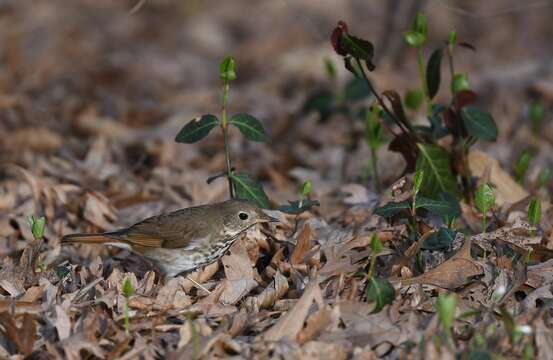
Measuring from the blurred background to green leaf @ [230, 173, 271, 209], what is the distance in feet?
4.44

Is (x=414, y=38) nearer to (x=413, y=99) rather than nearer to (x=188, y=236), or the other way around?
(x=413, y=99)

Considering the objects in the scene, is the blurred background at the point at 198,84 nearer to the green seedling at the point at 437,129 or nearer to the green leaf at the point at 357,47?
the green seedling at the point at 437,129

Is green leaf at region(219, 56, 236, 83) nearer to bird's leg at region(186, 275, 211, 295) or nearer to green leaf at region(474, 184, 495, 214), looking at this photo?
bird's leg at region(186, 275, 211, 295)

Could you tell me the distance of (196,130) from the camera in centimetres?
518

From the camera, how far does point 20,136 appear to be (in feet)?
26.1

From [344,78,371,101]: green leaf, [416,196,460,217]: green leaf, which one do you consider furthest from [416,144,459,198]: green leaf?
[344,78,371,101]: green leaf

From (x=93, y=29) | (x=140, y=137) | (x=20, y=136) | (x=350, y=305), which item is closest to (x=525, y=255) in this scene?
(x=350, y=305)

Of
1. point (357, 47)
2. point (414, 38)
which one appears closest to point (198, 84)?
point (414, 38)

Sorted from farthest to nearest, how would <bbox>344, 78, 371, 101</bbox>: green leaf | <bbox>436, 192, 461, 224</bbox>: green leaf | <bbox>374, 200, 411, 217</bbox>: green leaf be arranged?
<bbox>344, 78, 371, 101</bbox>: green leaf < <bbox>436, 192, 461, 224</bbox>: green leaf < <bbox>374, 200, 411, 217</bbox>: green leaf

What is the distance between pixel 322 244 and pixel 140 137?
3564 mm

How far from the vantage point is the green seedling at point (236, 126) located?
5.10 metres

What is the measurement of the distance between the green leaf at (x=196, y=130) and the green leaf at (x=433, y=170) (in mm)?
1468

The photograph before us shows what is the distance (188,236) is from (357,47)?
1636 millimetres

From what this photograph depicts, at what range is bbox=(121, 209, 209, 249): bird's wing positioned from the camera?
5.32 metres
